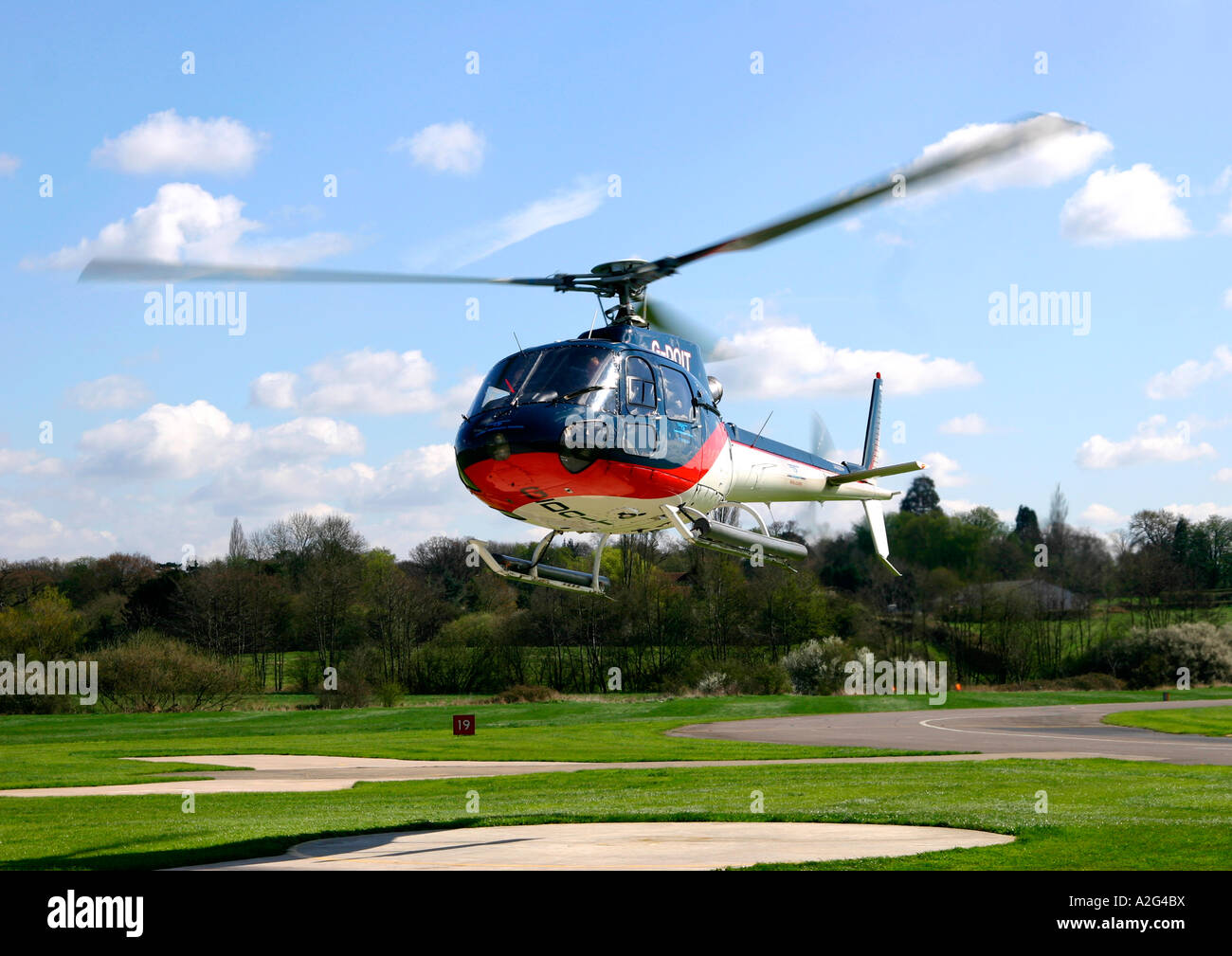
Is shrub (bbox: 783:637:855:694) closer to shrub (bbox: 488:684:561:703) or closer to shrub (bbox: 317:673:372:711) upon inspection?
shrub (bbox: 488:684:561:703)

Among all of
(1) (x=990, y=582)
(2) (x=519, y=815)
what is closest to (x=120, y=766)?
(2) (x=519, y=815)

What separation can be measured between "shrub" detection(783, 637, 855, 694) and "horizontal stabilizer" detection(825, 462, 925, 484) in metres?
50.1

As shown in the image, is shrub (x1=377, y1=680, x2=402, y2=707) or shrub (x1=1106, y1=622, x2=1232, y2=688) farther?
shrub (x1=1106, y1=622, x2=1232, y2=688)

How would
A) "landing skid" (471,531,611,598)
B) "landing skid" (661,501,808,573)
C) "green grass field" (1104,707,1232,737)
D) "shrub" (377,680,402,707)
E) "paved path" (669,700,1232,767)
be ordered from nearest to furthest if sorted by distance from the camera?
1. "landing skid" (661,501,808,573)
2. "landing skid" (471,531,611,598)
3. "paved path" (669,700,1232,767)
4. "green grass field" (1104,707,1232,737)
5. "shrub" (377,680,402,707)

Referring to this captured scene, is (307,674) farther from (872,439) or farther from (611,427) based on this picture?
(611,427)

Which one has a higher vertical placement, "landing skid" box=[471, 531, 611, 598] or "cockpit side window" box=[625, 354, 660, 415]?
"cockpit side window" box=[625, 354, 660, 415]

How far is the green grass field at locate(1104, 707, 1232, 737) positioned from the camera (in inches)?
1788

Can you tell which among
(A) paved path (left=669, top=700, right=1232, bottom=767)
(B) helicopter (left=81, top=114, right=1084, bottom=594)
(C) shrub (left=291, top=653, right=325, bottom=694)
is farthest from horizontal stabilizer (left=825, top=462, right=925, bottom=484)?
(C) shrub (left=291, top=653, right=325, bottom=694)

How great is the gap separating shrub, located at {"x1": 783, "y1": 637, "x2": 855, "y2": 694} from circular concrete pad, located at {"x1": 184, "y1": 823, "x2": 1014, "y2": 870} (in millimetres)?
50881

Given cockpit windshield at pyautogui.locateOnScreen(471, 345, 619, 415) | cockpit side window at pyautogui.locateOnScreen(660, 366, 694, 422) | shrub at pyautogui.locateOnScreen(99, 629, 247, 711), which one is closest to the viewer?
cockpit windshield at pyautogui.locateOnScreen(471, 345, 619, 415)

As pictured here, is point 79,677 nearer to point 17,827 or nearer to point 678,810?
point 17,827

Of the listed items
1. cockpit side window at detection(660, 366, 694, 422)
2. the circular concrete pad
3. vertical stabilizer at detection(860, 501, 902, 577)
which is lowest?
the circular concrete pad

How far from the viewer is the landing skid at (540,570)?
1658cm
